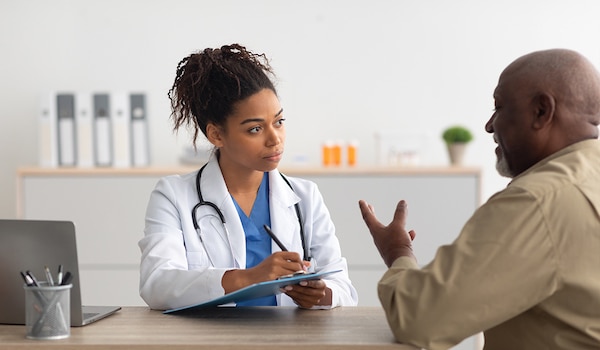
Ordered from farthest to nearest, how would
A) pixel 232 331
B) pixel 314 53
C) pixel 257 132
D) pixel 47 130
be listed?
pixel 314 53 → pixel 47 130 → pixel 257 132 → pixel 232 331

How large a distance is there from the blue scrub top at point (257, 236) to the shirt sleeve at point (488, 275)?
83 centimetres

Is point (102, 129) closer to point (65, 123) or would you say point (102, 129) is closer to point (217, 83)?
point (65, 123)

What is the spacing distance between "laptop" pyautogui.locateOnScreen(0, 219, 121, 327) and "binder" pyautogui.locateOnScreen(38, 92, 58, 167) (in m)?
2.97

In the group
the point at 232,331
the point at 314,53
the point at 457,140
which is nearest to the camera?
the point at 232,331

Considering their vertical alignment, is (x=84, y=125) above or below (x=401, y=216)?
above

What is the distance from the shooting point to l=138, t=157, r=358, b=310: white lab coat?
7.78 ft

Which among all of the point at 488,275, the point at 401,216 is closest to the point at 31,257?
the point at 401,216

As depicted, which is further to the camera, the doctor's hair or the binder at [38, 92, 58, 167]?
the binder at [38, 92, 58, 167]

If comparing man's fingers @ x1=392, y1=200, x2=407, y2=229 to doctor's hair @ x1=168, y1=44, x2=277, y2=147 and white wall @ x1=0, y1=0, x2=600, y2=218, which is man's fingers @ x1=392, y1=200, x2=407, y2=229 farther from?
white wall @ x1=0, y1=0, x2=600, y2=218

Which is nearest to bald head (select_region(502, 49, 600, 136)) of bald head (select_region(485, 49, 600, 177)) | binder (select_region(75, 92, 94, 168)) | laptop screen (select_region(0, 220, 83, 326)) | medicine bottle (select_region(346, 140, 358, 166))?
bald head (select_region(485, 49, 600, 177))

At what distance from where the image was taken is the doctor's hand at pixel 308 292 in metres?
2.28

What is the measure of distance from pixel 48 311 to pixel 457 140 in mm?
3471

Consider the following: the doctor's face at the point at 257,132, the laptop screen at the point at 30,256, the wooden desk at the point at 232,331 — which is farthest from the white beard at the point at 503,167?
the laptop screen at the point at 30,256

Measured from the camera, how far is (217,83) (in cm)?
267
